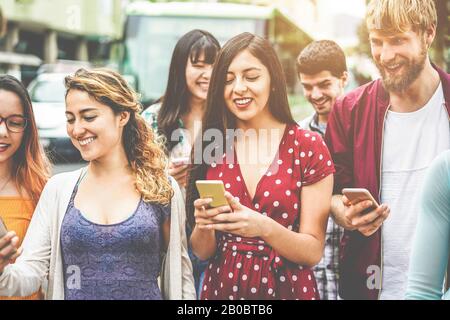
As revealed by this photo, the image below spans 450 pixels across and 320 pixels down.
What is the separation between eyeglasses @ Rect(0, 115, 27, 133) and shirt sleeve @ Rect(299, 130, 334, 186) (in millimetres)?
940

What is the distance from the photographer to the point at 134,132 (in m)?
2.28

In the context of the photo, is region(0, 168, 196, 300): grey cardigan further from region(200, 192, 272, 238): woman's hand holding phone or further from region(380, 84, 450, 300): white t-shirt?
region(380, 84, 450, 300): white t-shirt

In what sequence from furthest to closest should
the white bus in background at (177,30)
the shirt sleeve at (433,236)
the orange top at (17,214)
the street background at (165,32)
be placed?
1. the white bus in background at (177,30)
2. the street background at (165,32)
3. the orange top at (17,214)
4. the shirt sleeve at (433,236)

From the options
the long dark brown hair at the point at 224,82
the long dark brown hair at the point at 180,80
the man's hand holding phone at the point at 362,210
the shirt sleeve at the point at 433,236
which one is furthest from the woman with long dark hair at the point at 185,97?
the shirt sleeve at the point at 433,236

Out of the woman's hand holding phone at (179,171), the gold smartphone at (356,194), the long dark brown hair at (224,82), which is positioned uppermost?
the long dark brown hair at (224,82)

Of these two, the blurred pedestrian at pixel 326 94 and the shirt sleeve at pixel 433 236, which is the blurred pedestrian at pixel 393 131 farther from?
the shirt sleeve at pixel 433 236

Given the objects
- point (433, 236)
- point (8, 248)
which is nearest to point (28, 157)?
point (8, 248)

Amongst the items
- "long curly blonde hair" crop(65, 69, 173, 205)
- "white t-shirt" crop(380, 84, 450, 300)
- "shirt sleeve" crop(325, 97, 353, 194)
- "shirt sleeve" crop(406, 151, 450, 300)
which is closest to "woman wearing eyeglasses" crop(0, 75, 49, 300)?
"long curly blonde hair" crop(65, 69, 173, 205)

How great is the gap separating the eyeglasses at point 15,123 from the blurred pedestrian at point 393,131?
3.47 ft

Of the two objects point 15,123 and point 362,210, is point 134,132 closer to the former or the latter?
point 15,123

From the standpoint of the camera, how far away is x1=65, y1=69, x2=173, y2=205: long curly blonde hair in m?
2.19

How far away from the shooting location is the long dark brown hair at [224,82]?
226 cm

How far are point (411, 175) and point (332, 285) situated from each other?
1.68 feet

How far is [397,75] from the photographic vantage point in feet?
7.92
